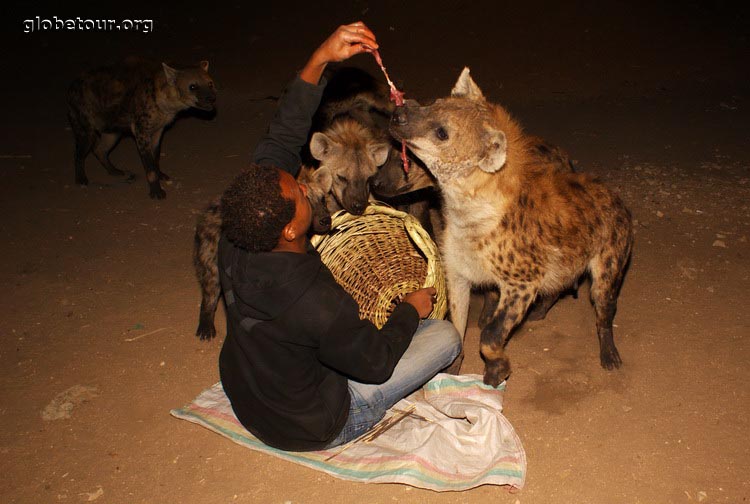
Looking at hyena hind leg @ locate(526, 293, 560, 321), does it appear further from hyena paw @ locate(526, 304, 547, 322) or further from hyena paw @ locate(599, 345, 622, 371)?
hyena paw @ locate(599, 345, 622, 371)

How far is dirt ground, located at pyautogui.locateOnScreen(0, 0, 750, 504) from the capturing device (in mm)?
2367

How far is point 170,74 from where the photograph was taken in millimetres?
4871

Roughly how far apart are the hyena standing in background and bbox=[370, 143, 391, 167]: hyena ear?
2.12 meters

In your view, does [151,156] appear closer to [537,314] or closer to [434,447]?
[537,314]

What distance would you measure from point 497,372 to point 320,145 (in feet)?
5.13

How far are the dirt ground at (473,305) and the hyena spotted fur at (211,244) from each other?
131 mm

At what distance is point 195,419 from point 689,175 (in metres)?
3.77

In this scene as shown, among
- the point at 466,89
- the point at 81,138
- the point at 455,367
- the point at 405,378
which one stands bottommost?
the point at 81,138

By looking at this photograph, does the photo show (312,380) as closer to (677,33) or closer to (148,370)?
(148,370)

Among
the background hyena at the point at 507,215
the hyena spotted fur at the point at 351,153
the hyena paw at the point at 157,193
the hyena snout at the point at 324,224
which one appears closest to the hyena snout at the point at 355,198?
the hyena spotted fur at the point at 351,153

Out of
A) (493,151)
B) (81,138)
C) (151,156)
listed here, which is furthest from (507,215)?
(81,138)

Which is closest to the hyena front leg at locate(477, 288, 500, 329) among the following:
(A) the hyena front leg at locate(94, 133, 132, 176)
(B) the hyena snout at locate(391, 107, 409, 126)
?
(B) the hyena snout at locate(391, 107, 409, 126)

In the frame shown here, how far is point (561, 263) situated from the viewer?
2.67 metres

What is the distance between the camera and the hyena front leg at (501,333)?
2.61m
